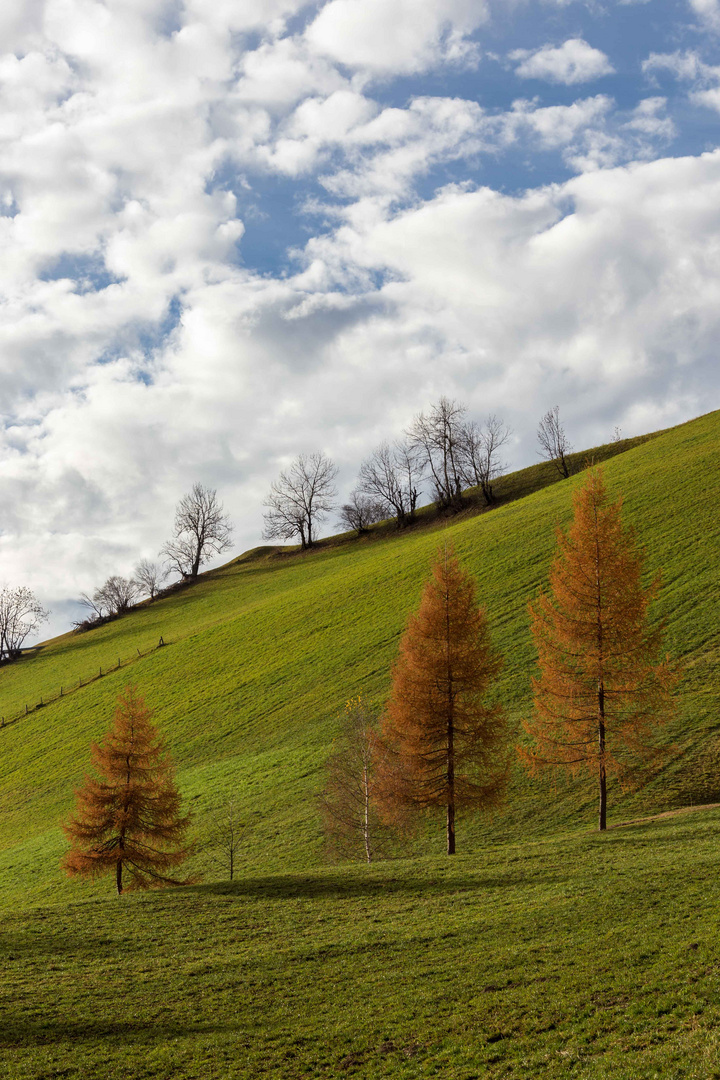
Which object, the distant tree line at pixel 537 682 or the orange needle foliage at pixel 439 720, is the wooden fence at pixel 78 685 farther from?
the orange needle foliage at pixel 439 720

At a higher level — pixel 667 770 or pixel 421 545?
pixel 421 545

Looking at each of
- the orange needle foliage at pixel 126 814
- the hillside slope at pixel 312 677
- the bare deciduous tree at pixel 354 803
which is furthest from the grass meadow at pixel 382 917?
the orange needle foliage at pixel 126 814

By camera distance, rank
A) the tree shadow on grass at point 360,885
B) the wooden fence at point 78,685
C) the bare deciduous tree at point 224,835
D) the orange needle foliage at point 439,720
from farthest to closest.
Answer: the wooden fence at point 78,685 < the bare deciduous tree at point 224,835 < the orange needle foliage at point 439,720 < the tree shadow on grass at point 360,885

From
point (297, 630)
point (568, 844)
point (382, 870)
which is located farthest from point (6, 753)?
point (568, 844)

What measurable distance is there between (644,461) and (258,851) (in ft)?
185

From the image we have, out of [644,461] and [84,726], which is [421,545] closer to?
[644,461]

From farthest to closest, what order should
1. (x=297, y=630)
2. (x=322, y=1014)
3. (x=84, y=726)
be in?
(x=297, y=630)
(x=84, y=726)
(x=322, y=1014)

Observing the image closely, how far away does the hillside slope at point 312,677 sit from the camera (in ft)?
109

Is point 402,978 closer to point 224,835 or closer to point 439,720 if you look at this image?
point 439,720

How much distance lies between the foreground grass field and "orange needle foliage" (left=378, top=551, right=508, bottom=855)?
5.23 metres

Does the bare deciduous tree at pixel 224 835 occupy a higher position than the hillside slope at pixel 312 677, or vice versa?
the hillside slope at pixel 312 677

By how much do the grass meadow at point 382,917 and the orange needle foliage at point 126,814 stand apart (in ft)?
10.2

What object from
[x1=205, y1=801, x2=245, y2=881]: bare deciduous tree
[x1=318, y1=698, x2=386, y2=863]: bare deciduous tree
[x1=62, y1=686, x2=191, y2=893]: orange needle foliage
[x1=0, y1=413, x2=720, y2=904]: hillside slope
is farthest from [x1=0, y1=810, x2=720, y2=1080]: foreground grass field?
[x1=205, y1=801, x2=245, y2=881]: bare deciduous tree

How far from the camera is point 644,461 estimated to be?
72438 millimetres
